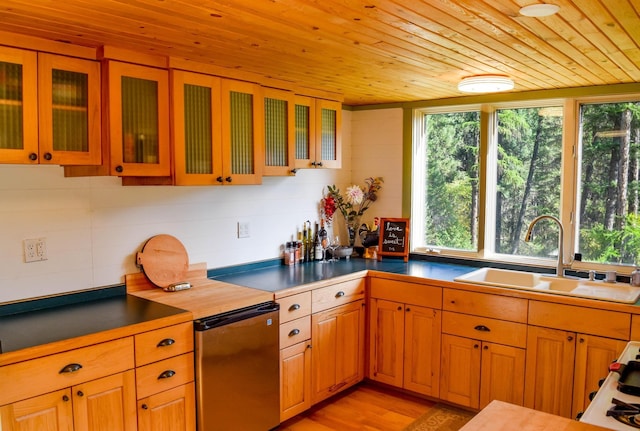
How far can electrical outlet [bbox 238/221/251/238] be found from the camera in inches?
145

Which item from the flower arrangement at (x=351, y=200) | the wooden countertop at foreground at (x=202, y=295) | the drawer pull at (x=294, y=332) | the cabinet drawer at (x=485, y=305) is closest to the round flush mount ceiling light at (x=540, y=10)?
the cabinet drawer at (x=485, y=305)

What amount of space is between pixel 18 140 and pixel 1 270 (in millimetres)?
659

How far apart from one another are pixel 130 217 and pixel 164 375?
0.99 m

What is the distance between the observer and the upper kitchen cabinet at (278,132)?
3.42 m

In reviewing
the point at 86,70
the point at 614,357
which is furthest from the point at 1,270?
the point at 614,357

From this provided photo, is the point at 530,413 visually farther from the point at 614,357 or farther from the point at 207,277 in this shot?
the point at 207,277

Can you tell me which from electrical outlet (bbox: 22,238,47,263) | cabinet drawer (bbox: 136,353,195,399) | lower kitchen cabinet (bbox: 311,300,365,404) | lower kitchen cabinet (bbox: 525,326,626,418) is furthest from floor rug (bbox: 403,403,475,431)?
electrical outlet (bbox: 22,238,47,263)

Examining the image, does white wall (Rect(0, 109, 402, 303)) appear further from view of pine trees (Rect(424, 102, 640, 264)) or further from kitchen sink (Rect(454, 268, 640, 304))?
kitchen sink (Rect(454, 268, 640, 304))

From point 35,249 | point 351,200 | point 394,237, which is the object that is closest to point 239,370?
point 35,249

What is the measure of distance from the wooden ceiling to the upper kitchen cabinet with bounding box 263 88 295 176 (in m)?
0.26

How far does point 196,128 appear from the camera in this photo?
2916 millimetres

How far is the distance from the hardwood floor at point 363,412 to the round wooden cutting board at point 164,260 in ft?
3.72

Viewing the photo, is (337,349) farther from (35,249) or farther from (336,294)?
(35,249)

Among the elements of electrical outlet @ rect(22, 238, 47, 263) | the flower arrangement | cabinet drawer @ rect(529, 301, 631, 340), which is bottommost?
cabinet drawer @ rect(529, 301, 631, 340)
